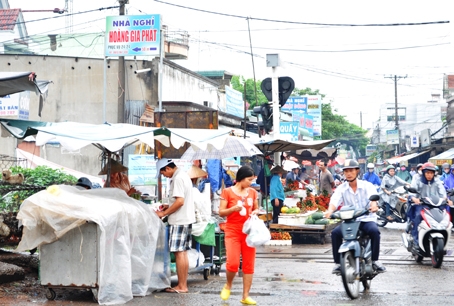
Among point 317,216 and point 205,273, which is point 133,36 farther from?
point 205,273

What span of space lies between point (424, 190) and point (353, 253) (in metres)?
3.87

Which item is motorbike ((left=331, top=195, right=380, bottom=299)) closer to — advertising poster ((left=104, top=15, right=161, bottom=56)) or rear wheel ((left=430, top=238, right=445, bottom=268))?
rear wheel ((left=430, top=238, right=445, bottom=268))

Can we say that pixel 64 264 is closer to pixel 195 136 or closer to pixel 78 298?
pixel 78 298

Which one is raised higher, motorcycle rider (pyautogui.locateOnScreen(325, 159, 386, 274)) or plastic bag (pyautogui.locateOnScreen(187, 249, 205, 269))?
motorcycle rider (pyautogui.locateOnScreen(325, 159, 386, 274))

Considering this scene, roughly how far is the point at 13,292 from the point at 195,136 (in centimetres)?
312

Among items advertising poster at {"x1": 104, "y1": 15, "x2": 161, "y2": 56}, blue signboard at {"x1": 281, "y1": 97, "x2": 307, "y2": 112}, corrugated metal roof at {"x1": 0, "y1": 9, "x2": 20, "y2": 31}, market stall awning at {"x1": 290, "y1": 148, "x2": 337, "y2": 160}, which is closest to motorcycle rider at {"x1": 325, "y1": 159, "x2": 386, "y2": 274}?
advertising poster at {"x1": 104, "y1": 15, "x2": 161, "y2": 56}

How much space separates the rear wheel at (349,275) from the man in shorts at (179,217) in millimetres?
2123

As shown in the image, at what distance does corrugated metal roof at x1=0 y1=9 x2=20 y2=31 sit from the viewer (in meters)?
42.8

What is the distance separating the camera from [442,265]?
11859 millimetres

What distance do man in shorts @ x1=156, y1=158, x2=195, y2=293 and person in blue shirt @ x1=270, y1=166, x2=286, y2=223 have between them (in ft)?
26.6

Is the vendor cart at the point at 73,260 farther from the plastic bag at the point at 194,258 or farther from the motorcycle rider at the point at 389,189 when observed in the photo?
the motorcycle rider at the point at 389,189

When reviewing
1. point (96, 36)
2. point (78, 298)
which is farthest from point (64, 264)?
point (96, 36)

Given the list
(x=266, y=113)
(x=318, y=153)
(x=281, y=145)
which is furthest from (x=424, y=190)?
(x=318, y=153)

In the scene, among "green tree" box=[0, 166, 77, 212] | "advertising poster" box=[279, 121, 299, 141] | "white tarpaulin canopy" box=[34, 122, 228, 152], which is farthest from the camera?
"advertising poster" box=[279, 121, 299, 141]
